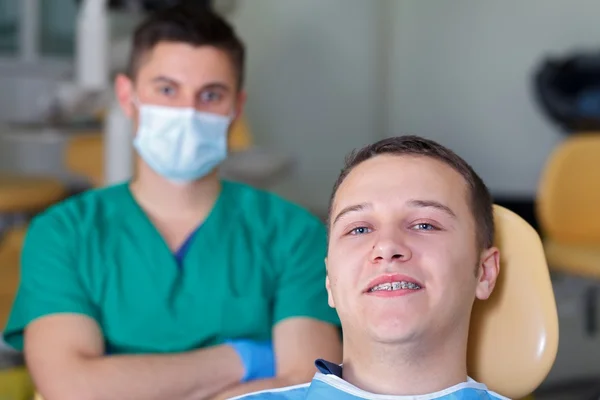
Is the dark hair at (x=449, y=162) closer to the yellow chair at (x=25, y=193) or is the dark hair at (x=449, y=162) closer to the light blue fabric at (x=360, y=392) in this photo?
the light blue fabric at (x=360, y=392)

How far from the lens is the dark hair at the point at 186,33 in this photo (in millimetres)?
1488

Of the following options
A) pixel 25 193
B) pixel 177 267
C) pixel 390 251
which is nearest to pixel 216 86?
pixel 177 267

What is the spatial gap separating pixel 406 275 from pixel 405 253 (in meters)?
0.03

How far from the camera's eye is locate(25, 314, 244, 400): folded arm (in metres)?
1.25

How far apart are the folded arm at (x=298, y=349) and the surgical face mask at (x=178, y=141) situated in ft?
1.08

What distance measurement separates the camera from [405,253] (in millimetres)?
1005

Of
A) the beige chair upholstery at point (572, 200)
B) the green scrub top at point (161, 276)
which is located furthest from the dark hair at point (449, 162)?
the beige chair upholstery at point (572, 200)

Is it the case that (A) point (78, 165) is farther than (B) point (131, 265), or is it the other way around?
(A) point (78, 165)

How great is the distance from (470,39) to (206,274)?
320cm

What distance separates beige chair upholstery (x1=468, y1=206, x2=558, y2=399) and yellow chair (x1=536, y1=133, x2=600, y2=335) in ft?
4.64

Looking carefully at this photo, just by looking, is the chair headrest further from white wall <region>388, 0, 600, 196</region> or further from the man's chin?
the man's chin

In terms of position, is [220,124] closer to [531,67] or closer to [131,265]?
[131,265]

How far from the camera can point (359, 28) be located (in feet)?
14.7

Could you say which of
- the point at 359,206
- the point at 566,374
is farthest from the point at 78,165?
the point at 359,206
